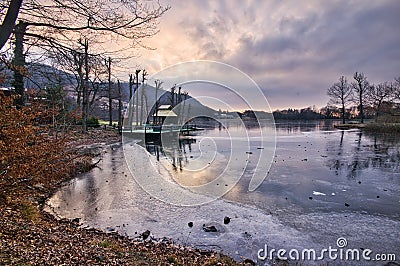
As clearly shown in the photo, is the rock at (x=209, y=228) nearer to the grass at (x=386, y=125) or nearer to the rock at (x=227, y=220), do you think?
the rock at (x=227, y=220)

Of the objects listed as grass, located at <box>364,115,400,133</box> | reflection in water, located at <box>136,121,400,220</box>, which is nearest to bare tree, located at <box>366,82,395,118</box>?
grass, located at <box>364,115,400,133</box>

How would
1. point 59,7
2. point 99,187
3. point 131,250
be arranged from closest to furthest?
point 131,250
point 59,7
point 99,187

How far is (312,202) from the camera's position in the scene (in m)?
7.52

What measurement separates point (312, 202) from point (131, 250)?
5662mm

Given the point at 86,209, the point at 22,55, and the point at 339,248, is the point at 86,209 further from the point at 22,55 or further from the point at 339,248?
the point at 339,248

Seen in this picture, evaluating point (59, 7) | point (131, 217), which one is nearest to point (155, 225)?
point (131, 217)

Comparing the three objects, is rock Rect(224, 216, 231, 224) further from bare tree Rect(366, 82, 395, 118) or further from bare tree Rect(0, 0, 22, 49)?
bare tree Rect(366, 82, 395, 118)

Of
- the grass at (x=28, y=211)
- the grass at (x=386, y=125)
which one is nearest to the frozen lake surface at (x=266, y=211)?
the grass at (x=28, y=211)

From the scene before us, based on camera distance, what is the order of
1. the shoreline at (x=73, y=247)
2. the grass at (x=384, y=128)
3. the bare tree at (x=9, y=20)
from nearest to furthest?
the shoreline at (x=73, y=247) → the bare tree at (x=9, y=20) → the grass at (x=384, y=128)
